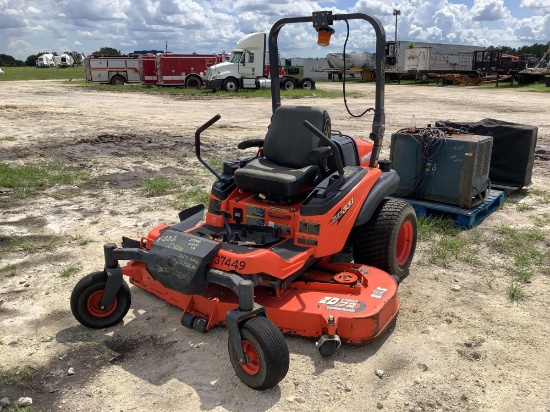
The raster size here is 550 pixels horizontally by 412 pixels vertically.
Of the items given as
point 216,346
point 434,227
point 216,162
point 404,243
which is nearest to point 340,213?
point 404,243

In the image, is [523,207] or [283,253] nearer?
[283,253]

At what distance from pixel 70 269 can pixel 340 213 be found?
8.57ft

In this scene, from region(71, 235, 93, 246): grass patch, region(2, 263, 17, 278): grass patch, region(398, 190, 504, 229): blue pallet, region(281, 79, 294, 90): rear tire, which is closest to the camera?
region(2, 263, 17, 278): grass patch

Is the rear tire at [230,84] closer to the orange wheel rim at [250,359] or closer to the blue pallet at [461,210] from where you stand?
the blue pallet at [461,210]

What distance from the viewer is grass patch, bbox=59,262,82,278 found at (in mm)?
4770

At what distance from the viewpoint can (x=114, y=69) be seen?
3366 centimetres

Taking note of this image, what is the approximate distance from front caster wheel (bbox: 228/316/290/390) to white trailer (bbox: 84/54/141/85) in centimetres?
3287

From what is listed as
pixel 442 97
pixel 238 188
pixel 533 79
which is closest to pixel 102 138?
pixel 238 188

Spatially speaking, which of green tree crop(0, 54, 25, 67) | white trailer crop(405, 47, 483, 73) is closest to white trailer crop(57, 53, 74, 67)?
green tree crop(0, 54, 25, 67)

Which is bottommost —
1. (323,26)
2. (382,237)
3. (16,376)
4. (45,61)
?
(16,376)

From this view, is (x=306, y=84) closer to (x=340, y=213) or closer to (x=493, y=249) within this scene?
(x=493, y=249)

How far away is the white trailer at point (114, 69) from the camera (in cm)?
3350

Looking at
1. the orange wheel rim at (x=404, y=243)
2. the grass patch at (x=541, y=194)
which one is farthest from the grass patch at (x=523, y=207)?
the orange wheel rim at (x=404, y=243)

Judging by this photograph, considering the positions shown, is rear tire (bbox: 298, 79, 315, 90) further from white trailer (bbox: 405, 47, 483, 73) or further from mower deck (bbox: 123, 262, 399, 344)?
mower deck (bbox: 123, 262, 399, 344)
